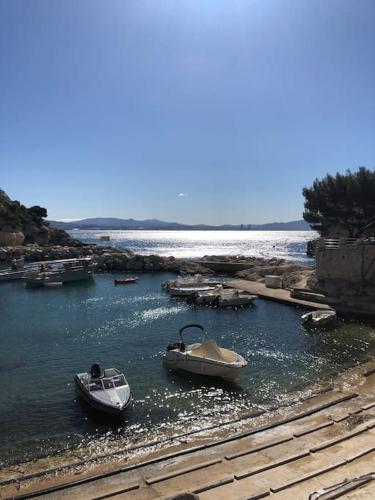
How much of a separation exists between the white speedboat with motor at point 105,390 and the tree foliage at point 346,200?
1704 inches

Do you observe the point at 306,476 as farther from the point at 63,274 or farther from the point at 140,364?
the point at 63,274

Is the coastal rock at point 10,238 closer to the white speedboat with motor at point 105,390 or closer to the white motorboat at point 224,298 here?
the white motorboat at point 224,298

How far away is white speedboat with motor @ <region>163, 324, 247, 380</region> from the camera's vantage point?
70.0ft

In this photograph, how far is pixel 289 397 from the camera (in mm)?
19062

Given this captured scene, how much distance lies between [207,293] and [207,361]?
2360 centimetres

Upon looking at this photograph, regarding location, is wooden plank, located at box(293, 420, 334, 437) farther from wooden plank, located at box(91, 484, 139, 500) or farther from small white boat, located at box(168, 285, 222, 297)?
small white boat, located at box(168, 285, 222, 297)

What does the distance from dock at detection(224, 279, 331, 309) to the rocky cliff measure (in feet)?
239

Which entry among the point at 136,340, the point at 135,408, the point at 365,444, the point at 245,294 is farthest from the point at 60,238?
the point at 365,444

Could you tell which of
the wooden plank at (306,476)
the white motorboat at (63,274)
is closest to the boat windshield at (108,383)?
the wooden plank at (306,476)

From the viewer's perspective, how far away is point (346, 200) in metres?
56.4

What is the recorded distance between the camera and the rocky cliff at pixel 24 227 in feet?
350

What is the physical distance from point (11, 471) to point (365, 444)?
1140 cm

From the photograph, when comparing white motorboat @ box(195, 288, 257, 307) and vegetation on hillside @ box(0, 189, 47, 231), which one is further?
vegetation on hillside @ box(0, 189, 47, 231)

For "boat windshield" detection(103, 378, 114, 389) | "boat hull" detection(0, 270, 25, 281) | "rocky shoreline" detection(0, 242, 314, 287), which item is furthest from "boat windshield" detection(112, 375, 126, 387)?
"boat hull" detection(0, 270, 25, 281)
